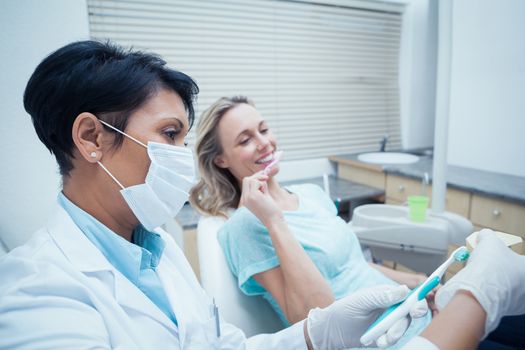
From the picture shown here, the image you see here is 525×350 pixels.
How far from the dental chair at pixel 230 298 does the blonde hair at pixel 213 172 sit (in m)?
0.17

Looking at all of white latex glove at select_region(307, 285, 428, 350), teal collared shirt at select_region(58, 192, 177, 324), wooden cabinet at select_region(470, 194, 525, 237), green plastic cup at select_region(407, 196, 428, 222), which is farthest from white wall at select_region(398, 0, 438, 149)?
teal collared shirt at select_region(58, 192, 177, 324)

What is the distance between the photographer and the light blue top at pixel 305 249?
3.81ft

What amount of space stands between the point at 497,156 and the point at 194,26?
2051 mm

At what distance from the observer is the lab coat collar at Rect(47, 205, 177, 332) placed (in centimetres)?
68

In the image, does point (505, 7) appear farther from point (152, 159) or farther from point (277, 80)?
point (277, 80)

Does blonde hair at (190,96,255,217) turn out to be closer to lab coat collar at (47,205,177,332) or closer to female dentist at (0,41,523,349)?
female dentist at (0,41,523,349)

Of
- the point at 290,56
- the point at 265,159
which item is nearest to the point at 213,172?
the point at 265,159

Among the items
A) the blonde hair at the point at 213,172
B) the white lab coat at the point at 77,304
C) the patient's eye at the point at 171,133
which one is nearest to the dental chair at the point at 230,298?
the blonde hair at the point at 213,172

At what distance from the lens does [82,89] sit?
2.26ft

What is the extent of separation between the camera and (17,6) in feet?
3.57

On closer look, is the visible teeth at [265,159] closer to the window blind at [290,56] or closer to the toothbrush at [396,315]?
the toothbrush at [396,315]

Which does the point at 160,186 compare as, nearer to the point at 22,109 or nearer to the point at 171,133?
the point at 171,133

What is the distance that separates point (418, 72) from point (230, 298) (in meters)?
2.77

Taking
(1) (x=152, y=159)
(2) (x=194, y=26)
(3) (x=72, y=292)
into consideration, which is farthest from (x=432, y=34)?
(3) (x=72, y=292)
